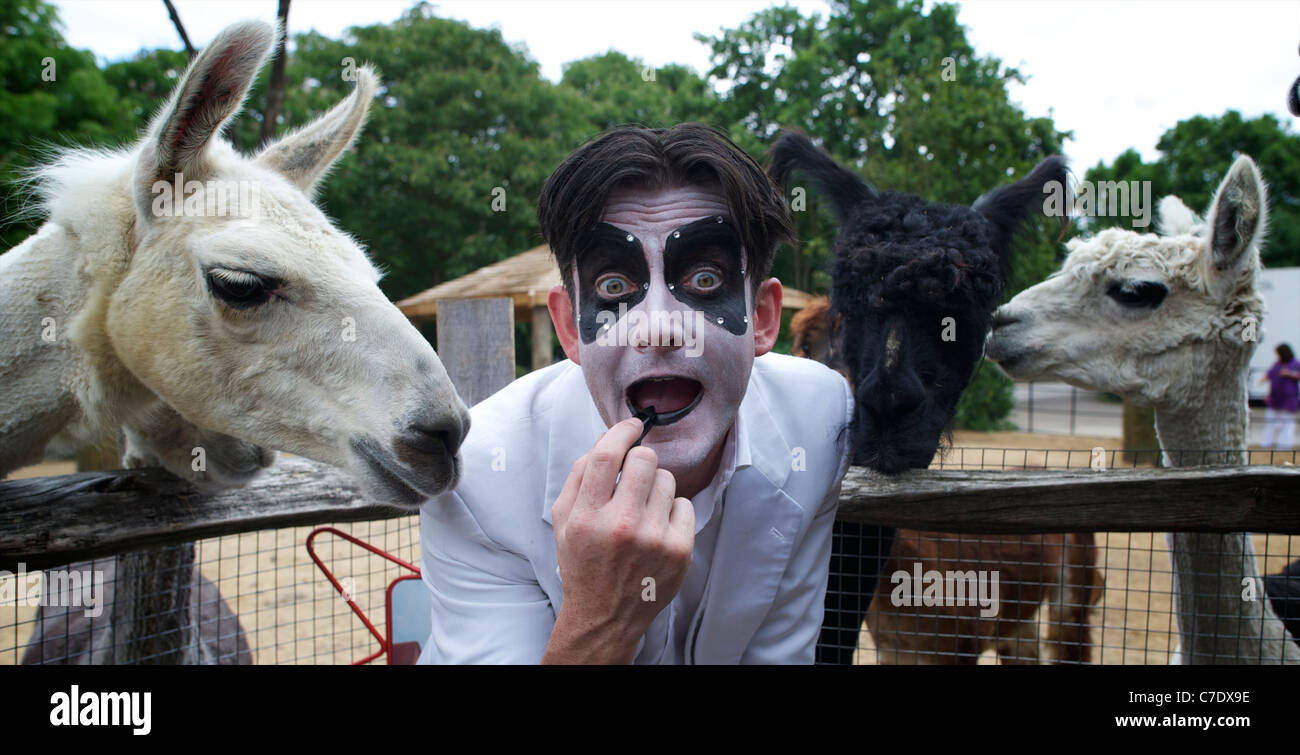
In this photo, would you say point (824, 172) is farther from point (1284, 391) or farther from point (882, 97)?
point (882, 97)

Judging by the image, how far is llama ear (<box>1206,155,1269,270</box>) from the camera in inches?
109

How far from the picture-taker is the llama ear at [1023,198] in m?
3.12

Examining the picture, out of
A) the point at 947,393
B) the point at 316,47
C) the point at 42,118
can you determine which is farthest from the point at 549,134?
the point at 947,393

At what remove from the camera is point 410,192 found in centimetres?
1906

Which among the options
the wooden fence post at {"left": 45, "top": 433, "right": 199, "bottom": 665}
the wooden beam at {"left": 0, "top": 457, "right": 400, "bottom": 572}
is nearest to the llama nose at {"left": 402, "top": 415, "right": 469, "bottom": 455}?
the wooden beam at {"left": 0, "top": 457, "right": 400, "bottom": 572}

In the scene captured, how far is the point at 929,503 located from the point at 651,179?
1.49 meters

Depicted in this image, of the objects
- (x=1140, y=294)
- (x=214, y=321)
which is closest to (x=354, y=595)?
(x=214, y=321)

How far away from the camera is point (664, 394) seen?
1803 mm

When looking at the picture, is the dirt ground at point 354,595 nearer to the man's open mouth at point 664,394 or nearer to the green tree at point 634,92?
the man's open mouth at point 664,394

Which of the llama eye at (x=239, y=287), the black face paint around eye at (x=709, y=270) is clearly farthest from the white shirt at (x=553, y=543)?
the llama eye at (x=239, y=287)

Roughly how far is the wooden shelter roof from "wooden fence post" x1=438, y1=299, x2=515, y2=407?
4.73 m

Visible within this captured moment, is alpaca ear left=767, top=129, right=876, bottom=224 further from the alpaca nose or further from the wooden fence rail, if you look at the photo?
the wooden fence rail

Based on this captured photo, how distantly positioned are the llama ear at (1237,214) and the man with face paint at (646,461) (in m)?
1.92

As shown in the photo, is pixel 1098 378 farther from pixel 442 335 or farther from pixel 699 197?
pixel 442 335
